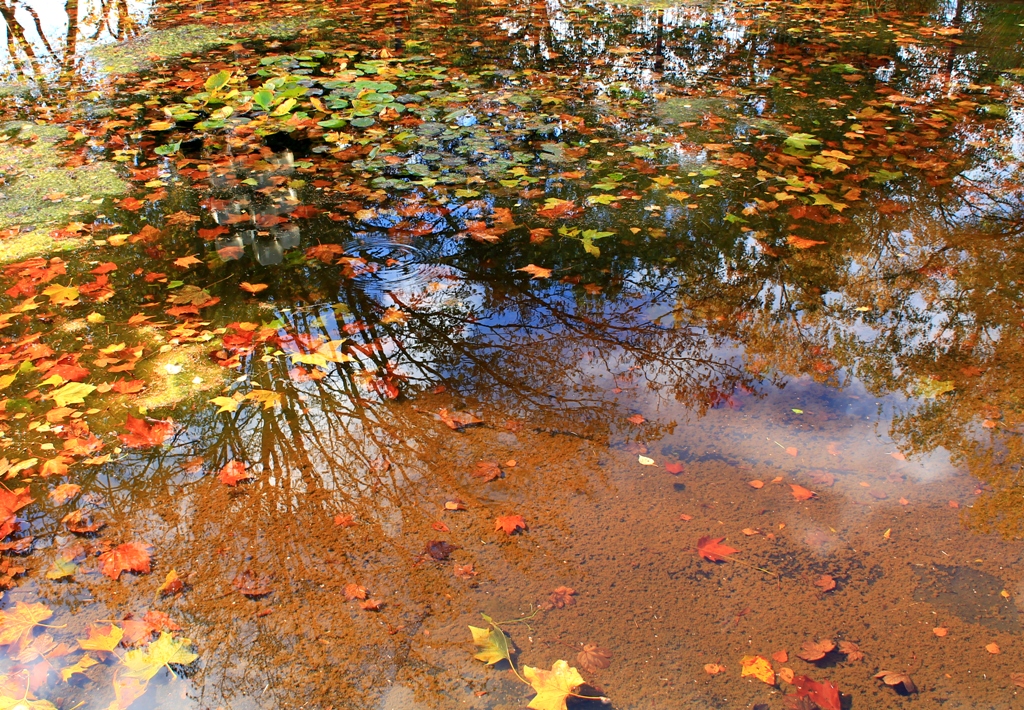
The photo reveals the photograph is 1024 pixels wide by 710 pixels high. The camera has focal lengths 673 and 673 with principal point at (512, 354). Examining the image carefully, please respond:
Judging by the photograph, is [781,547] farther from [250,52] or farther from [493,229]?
[250,52]

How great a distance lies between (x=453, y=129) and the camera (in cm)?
542

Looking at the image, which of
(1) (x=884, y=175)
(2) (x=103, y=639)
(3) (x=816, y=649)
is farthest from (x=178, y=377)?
(1) (x=884, y=175)

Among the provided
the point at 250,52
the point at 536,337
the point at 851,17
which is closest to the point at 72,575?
the point at 536,337

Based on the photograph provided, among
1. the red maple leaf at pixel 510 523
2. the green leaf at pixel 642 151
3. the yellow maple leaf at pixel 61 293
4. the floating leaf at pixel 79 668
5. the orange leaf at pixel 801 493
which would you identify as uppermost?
the green leaf at pixel 642 151

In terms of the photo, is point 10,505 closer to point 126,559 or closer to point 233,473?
point 126,559

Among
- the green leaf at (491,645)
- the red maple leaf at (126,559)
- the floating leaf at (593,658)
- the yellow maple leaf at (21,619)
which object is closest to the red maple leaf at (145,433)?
the red maple leaf at (126,559)

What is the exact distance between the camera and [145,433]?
105 inches

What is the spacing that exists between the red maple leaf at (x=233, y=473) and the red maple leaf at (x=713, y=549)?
5.41ft

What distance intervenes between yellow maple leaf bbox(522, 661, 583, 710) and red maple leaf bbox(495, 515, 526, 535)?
1.65ft

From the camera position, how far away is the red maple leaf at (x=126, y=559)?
2188 millimetres

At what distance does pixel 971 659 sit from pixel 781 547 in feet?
1.88

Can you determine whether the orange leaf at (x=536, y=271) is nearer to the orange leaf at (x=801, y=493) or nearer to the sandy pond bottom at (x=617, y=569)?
the sandy pond bottom at (x=617, y=569)

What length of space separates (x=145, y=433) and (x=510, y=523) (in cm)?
151

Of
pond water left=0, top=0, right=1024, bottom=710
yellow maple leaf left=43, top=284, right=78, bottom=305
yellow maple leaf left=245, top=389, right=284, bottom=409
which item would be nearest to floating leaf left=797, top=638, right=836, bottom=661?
pond water left=0, top=0, right=1024, bottom=710
